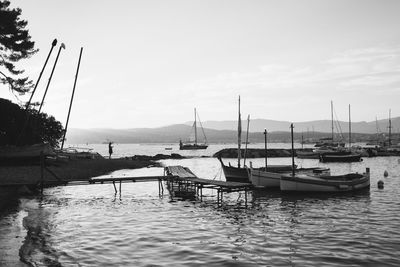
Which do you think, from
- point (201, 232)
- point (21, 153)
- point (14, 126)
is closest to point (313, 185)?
point (201, 232)

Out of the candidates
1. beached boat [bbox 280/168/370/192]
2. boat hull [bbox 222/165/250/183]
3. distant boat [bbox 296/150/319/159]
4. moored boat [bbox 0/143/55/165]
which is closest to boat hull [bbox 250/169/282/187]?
beached boat [bbox 280/168/370/192]

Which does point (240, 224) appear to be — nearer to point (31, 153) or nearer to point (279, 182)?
point (279, 182)

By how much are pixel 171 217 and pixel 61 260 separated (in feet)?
32.3

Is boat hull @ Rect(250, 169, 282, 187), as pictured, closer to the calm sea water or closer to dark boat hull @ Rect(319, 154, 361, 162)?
the calm sea water

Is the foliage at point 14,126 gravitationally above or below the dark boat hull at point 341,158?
above

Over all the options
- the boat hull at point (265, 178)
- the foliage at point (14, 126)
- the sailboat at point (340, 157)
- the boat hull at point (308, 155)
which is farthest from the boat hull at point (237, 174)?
the boat hull at point (308, 155)

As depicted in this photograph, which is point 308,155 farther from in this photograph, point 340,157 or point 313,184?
point 313,184

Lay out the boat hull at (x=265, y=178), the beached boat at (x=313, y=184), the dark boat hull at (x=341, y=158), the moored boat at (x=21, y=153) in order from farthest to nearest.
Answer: the dark boat hull at (x=341, y=158), the moored boat at (x=21, y=153), the boat hull at (x=265, y=178), the beached boat at (x=313, y=184)

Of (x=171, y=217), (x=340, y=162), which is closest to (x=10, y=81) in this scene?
(x=171, y=217)

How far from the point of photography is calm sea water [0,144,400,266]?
1517 centimetres

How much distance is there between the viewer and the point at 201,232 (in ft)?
65.2

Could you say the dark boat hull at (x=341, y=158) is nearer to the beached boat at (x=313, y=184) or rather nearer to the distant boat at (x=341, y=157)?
the distant boat at (x=341, y=157)

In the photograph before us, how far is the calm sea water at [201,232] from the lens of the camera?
49.8 feet

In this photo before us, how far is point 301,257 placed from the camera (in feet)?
50.8
